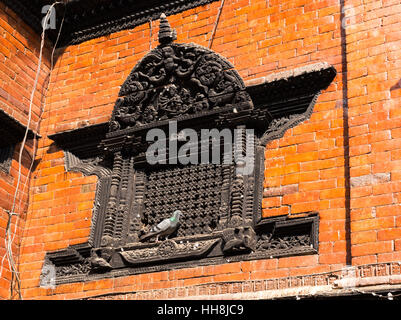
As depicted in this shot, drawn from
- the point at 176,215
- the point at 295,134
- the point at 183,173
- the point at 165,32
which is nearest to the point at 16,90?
the point at 165,32

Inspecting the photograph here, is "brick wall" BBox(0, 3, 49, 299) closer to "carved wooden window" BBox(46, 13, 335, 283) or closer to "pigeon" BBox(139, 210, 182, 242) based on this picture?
"carved wooden window" BBox(46, 13, 335, 283)

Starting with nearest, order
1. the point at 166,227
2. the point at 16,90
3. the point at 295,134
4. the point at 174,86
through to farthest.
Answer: the point at 295,134 < the point at 166,227 < the point at 174,86 < the point at 16,90

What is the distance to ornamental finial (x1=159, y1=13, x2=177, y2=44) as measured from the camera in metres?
9.05

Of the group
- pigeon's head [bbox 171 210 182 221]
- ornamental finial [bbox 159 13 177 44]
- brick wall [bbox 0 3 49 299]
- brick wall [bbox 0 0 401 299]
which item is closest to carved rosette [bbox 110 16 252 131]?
ornamental finial [bbox 159 13 177 44]

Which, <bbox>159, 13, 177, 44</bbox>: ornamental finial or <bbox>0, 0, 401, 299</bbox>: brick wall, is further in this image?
A: <bbox>159, 13, 177, 44</bbox>: ornamental finial

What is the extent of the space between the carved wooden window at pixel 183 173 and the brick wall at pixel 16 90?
1.60 feet

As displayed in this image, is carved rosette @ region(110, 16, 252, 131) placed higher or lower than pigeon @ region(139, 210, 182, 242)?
higher

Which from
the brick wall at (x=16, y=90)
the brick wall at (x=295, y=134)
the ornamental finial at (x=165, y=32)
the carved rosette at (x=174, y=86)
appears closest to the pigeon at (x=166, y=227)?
the brick wall at (x=295, y=134)

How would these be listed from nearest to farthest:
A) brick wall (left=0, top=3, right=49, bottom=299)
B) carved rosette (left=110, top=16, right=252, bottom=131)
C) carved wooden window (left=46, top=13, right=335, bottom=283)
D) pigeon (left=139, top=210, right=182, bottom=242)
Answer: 1. carved wooden window (left=46, top=13, right=335, bottom=283)
2. pigeon (left=139, top=210, right=182, bottom=242)
3. carved rosette (left=110, top=16, right=252, bottom=131)
4. brick wall (left=0, top=3, right=49, bottom=299)


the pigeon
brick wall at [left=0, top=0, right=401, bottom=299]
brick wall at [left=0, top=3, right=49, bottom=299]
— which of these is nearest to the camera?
brick wall at [left=0, top=0, right=401, bottom=299]

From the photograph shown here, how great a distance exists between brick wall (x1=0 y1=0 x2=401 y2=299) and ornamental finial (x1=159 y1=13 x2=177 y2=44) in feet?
0.69

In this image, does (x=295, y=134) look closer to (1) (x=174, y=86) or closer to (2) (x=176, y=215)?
(2) (x=176, y=215)

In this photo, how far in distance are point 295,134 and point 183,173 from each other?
48.5 inches

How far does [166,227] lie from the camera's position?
8.16 m
